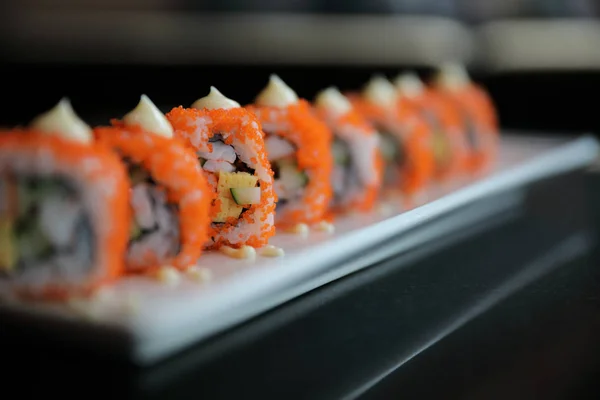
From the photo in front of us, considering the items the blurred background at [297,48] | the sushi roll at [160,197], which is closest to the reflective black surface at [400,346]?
the sushi roll at [160,197]

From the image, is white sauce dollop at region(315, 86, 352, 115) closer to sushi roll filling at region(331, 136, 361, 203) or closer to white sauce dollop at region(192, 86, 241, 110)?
sushi roll filling at region(331, 136, 361, 203)

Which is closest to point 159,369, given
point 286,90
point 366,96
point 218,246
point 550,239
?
point 218,246

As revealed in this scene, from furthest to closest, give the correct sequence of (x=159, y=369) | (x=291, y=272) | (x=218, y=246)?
(x=218, y=246), (x=291, y=272), (x=159, y=369)

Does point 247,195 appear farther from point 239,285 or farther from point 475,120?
point 475,120

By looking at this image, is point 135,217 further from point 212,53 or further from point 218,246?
point 212,53

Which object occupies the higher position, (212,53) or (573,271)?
(212,53)

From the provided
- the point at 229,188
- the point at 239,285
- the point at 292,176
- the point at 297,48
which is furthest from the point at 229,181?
the point at 297,48

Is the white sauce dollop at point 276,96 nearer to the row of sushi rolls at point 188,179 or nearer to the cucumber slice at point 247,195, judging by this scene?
the row of sushi rolls at point 188,179

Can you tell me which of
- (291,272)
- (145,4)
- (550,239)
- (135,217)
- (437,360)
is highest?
(145,4)
